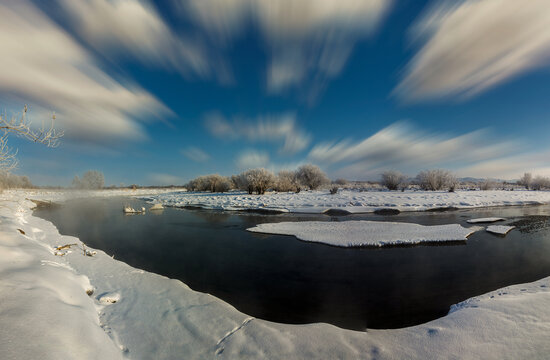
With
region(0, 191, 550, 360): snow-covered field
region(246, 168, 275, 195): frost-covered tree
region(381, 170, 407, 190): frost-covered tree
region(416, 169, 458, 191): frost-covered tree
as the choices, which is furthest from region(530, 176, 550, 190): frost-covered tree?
region(0, 191, 550, 360): snow-covered field

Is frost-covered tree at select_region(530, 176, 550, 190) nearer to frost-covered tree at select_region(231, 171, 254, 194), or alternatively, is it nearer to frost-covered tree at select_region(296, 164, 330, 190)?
frost-covered tree at select_region(296, 164, 330, 190)

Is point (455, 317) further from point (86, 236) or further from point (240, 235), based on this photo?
point (86, 236)

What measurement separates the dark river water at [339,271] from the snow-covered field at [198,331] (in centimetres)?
90

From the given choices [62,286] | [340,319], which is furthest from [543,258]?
[62,286]

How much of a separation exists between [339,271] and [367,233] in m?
5.32

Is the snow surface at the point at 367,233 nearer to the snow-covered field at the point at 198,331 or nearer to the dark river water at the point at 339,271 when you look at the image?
the dark river water at the point at 339,271

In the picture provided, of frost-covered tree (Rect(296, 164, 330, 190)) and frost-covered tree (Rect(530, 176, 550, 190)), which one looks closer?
frost-covered tree (Rect(296, 164, 330, 190))

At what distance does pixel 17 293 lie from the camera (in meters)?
3.04

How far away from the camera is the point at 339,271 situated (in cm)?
706

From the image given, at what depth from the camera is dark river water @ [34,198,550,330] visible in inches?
194

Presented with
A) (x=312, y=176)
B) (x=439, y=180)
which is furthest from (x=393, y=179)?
(x=312, y=176)

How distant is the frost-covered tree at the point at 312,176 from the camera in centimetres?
5519

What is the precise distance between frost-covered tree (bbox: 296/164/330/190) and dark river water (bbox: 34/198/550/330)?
143 feet

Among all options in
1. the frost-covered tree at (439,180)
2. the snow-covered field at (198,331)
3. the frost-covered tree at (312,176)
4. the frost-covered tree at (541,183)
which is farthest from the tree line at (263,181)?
the frost-covered tree at (541,183)
